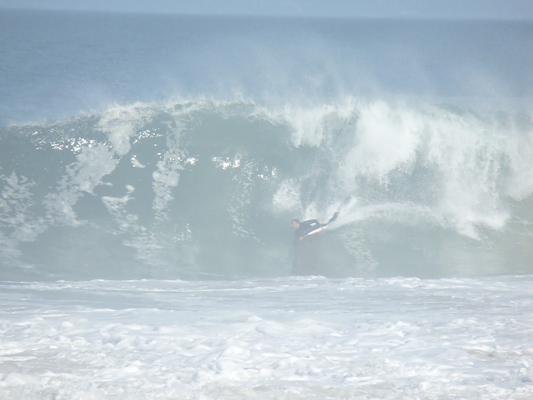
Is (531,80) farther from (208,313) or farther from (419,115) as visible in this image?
(208,313)

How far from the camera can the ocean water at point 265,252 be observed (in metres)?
5.28

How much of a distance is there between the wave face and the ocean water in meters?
0.04

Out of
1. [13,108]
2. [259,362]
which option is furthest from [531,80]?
[259,362]

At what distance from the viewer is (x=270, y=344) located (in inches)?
230

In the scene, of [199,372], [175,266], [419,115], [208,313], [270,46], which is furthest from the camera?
[270,46]

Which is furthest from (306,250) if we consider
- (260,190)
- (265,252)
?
(260,190)

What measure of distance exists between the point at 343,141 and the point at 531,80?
2581 centimetres

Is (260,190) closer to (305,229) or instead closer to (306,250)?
(305,229)

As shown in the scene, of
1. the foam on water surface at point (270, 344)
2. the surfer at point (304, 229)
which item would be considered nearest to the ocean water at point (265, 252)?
the foam on water surface at point (270, 344)

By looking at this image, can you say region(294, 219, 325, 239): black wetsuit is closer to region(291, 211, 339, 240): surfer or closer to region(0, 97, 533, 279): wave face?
region(291, 211, 339, 240): surfer

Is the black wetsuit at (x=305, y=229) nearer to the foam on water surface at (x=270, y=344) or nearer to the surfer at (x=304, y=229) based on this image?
the surfer at (x=304, y=229)

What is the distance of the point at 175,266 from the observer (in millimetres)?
11594

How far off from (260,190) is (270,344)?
862 cm

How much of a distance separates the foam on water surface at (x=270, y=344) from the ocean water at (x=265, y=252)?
0.07ft
